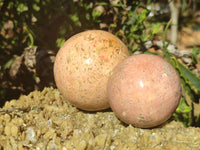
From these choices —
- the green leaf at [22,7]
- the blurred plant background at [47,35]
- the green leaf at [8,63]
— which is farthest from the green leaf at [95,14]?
the green leaf at [8,63]

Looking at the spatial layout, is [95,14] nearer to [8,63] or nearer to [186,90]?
[8,63]

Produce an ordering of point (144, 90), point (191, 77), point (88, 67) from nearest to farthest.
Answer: point (144, 90), point (88, 67), point (191, 77)

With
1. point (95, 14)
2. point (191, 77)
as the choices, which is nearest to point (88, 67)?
point (191, 77)

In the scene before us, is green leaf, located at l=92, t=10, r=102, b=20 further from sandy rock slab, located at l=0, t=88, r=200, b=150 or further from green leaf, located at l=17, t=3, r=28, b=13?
sandy rock slab, located at l=0, t=88, r=200, b=150

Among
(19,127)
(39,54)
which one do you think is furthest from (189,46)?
(19,127)

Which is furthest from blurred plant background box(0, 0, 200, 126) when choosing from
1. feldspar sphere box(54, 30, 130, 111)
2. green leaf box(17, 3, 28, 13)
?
feldspar sphere box(54, 30, 130, 111)

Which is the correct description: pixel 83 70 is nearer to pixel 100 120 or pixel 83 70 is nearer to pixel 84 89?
pixel 84 89
